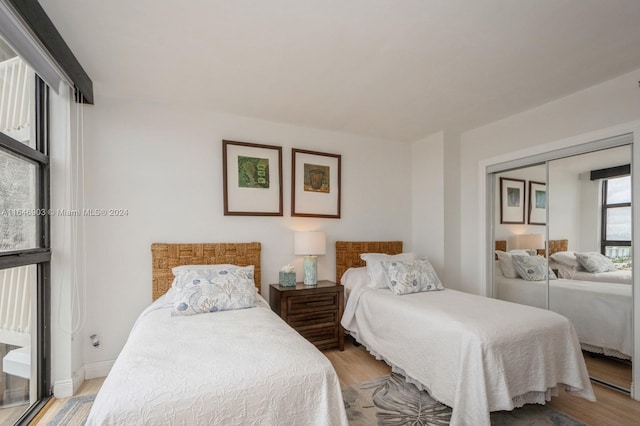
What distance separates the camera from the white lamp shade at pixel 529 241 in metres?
3.12

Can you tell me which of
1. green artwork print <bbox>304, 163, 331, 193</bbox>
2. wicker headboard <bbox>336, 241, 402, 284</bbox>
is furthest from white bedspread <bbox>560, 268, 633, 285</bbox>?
green artwork print <bbox>304, 163, 331, 193</bbox>

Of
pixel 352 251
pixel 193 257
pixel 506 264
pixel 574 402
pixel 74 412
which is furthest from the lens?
pixel 352 251

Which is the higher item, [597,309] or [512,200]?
[512,200]

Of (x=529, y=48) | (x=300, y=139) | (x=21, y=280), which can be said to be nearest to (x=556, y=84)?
(x=529, y=48)

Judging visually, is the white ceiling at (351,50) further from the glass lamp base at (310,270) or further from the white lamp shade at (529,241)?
the glass lamp base at (310,270)

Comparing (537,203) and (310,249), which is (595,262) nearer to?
(537,203)

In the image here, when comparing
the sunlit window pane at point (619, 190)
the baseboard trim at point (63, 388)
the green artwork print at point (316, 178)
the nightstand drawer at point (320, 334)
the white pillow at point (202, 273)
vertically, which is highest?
the green artwork print at point (316, 178)

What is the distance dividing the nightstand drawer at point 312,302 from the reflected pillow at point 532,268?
195 centimetres

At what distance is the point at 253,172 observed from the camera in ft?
11.0

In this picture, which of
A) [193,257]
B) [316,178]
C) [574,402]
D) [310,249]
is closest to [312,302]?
[310,249]

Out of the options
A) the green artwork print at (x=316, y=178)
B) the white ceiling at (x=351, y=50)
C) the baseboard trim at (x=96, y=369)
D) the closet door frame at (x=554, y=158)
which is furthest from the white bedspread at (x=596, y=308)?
the baseboard trim at (x=96, y=369)

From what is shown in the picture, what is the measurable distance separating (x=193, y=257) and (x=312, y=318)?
1.32 m

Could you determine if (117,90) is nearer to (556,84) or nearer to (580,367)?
(556,84)

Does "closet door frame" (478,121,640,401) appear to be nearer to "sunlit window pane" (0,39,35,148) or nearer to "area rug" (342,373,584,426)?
"area rug" (342,373,584,426)
